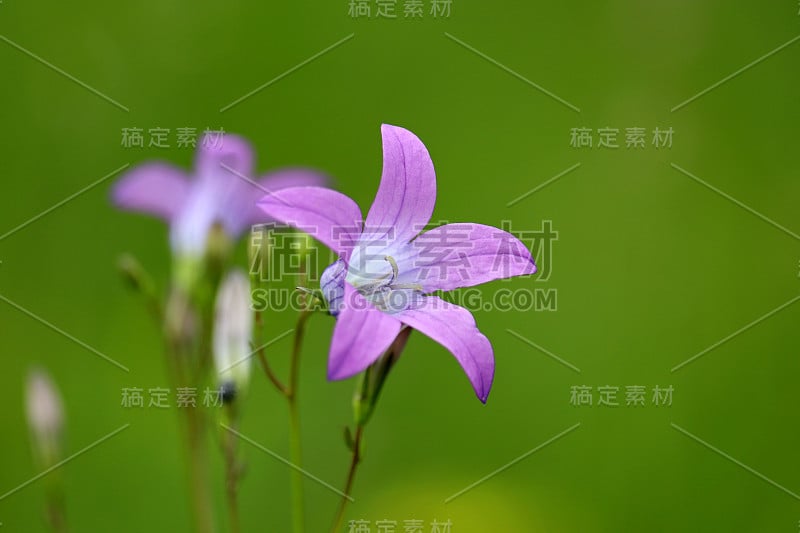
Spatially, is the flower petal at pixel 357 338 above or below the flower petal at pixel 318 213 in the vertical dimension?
below

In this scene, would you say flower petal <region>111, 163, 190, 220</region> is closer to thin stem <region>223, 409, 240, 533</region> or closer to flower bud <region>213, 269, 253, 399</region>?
flower bud <region>213, 269, 253, 399</region>

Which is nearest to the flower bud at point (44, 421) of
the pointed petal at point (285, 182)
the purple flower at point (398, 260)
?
the pointed petal at point (285, 182)

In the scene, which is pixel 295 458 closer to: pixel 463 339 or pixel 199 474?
pixel 199 474

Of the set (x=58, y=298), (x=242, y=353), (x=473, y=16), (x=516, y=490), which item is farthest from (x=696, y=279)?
(x=58, y=298)

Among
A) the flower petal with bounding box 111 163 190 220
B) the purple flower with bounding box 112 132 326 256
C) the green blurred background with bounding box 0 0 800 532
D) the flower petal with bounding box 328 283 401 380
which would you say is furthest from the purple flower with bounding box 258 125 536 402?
the green blurred background with bounding box 0 0 800 532

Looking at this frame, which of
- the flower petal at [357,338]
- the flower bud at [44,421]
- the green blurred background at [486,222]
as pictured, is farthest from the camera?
the green blurred background at [486,222]

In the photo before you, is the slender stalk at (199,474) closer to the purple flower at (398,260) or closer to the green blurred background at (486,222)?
the purple flower at (398,260)
